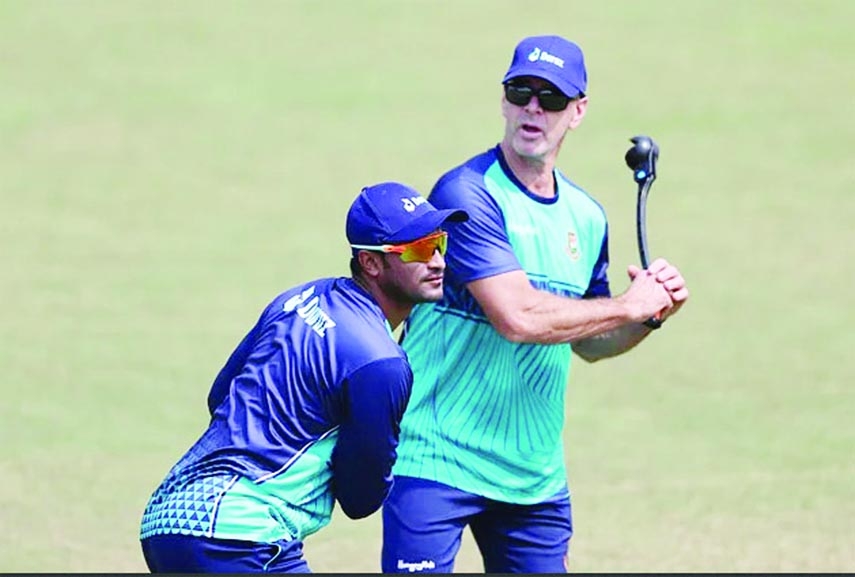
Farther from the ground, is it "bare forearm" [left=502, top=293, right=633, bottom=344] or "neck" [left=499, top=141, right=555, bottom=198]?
"neck" [left=499, top=141, right=555, bottom=198]

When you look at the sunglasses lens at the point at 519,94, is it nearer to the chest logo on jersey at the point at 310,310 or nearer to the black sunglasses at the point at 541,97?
the black sunglasses at the point at 541,97

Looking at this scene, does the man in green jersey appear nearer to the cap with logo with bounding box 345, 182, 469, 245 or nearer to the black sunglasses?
the black sunglasses

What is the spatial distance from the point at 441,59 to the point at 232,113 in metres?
2.16

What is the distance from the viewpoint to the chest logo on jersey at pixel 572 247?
7.16 metres

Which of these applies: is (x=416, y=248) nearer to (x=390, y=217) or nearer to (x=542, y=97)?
(x=390, y=217)

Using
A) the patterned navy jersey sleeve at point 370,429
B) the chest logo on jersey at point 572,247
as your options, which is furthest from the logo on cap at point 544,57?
the patterned navy jersey sleeve at point 370,429

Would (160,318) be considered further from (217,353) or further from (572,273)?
(572,273)

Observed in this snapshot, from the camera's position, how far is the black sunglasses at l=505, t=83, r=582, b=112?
279 inches

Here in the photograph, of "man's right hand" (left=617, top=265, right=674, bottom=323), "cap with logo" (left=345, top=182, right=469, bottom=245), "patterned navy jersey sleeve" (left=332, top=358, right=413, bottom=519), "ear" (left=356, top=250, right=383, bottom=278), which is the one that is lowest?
"patterned navy jersey sleeve" (left=332, top=358, right=413, bottom=519)

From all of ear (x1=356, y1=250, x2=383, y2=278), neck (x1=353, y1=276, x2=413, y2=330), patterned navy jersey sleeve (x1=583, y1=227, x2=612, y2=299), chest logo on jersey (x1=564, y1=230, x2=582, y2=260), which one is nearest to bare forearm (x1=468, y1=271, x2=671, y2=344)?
chest logo on jersey (x1=564, y1=230, x2=582, y2=260)

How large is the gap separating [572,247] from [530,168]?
0.36 metres

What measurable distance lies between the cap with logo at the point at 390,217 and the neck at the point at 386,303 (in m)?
0.14

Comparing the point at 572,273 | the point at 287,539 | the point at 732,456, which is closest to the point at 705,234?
the point at 732,456

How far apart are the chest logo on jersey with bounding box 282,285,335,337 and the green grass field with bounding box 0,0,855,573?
3.79 m
